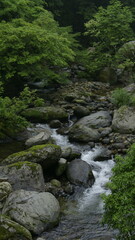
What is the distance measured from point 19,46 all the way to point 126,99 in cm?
663

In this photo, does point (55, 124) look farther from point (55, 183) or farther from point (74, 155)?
point (55, 183)

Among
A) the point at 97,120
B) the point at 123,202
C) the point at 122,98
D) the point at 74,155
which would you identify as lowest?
the point at 97,120

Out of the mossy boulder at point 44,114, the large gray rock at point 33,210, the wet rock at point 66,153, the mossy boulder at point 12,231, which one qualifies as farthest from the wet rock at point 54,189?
the mossy boulder at point 44,114

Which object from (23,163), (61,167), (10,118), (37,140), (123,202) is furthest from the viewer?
(10,118)

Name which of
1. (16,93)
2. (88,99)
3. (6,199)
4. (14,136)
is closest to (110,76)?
(88,99)

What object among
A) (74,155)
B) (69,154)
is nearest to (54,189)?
(69,154)

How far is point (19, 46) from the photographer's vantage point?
1473 centimetres

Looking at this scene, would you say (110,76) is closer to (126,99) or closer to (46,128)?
(126,99)

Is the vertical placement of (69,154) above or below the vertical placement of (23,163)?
below

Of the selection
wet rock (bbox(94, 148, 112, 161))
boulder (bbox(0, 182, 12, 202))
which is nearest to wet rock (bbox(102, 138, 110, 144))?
wet rock (bbox(94, 148, 112, 161))

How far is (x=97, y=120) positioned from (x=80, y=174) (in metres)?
5.51

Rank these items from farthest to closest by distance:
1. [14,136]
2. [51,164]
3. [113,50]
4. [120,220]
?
[113,50]
[14,136]
[51,164]
[120,220]

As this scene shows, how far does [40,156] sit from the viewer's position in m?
9.33

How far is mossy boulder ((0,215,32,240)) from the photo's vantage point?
5875 mm
